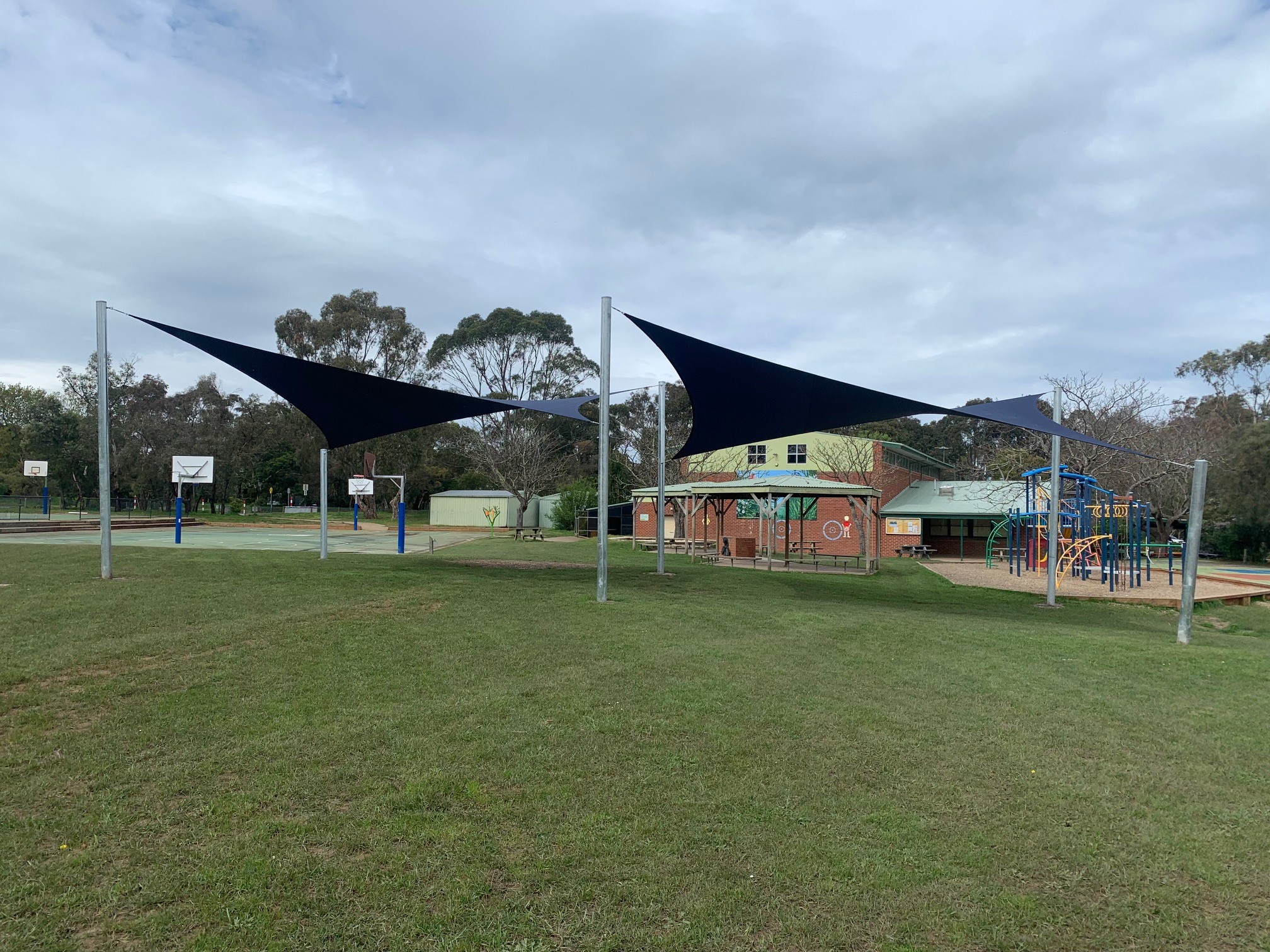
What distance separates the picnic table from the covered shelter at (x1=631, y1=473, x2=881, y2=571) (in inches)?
53.3

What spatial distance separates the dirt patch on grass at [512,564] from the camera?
47.1 ft

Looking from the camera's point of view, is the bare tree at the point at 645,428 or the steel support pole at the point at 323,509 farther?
the bare tree at the point at 645,428

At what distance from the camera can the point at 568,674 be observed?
5953 millimetres

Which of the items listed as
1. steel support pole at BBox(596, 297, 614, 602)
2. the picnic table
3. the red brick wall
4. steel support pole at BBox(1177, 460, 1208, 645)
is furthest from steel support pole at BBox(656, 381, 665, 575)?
the picnic table

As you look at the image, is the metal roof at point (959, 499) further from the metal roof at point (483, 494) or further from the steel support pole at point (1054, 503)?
the metal roof at point (483, 494)

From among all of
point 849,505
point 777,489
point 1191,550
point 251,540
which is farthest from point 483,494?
point 1191,550

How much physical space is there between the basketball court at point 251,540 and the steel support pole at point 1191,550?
567 inches

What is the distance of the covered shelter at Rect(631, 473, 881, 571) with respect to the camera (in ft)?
66.3

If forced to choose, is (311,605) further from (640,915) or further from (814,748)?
(640,915)

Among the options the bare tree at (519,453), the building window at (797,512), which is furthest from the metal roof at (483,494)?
the building window at (797,512)

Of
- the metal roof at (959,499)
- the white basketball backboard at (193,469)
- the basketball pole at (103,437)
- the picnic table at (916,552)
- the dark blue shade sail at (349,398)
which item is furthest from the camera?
the picnic table at (916,552)

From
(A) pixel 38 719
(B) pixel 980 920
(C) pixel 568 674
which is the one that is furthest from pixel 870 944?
(A) pixel 38 719

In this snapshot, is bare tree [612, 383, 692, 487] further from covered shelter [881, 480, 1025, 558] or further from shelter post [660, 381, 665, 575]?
shelter post [660, 381, 665, 575]

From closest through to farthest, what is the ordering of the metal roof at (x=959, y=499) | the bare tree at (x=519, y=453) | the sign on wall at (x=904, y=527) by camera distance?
the metal roof at (x=959, y=499) → the sign on wall at (x=904, y=527) → the bare tree at (x=519, y=453)
